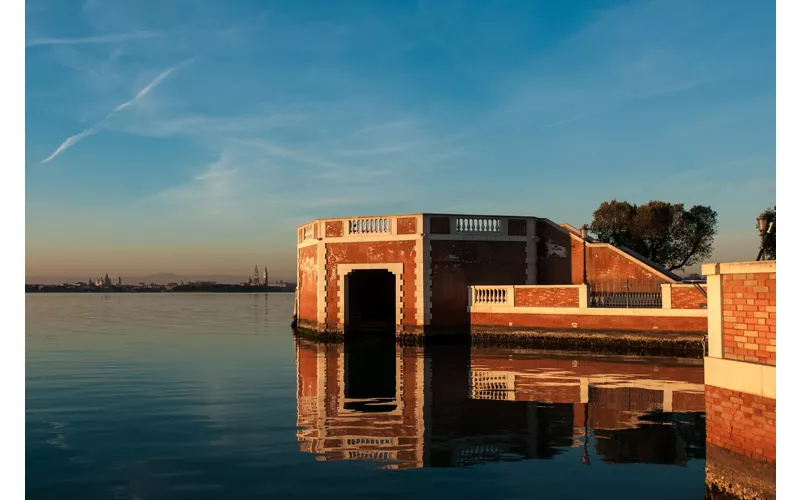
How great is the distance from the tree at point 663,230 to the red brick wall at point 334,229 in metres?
21.8

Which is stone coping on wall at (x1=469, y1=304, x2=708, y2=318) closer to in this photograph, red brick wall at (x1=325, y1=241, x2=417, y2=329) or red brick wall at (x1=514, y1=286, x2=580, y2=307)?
red brick wall at (x1=514, y1=286, x2=580, y2=307)

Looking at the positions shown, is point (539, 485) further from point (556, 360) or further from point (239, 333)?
point (239, 333)

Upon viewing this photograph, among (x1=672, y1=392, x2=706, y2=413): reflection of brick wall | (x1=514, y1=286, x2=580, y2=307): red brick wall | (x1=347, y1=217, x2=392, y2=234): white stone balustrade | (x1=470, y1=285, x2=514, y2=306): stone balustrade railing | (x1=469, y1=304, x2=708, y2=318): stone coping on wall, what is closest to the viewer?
(x1=672, y1=392, x2=706, y2=413): reflection of brick wall

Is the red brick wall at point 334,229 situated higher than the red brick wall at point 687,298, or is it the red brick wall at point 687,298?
the red brick wall at point 334,229

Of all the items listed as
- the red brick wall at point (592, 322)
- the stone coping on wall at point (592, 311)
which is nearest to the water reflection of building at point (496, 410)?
the red brick wall at point (592, 322)

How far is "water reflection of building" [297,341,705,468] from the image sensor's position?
998 cm

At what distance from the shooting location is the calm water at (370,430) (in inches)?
331

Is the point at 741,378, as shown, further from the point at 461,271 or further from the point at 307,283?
the point at 307,283

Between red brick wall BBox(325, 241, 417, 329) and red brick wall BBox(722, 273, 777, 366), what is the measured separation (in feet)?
67.1

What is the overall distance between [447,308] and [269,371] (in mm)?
9963

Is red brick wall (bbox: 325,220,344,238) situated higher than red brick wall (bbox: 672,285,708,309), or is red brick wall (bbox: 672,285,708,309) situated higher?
red brick wall (bbox: 325,220,344,238)

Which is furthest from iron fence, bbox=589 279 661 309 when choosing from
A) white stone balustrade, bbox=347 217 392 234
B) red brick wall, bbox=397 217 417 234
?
white stone balustrade, bbox=347 217 392 234

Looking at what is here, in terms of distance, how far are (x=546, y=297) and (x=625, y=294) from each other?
3037 millimetres

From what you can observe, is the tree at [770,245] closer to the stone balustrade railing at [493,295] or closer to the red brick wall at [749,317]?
the red brick wall at [749,317]
